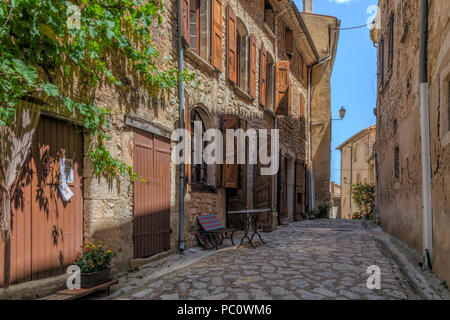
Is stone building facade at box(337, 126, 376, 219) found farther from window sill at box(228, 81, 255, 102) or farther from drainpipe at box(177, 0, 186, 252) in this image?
drainpipe at box(177, 0, 186, 252)

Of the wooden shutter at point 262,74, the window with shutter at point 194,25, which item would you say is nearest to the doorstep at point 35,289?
the window with shutter at point 194,25

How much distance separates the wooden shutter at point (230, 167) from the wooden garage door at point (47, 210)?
3.95 metres

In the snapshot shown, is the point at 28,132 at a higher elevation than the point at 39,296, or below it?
higher

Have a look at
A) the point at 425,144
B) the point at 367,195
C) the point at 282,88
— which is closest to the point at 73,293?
the point at 425,144

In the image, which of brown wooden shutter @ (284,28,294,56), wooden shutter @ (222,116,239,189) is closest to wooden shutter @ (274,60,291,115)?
brown wooden shutter @ (284,28,294,56)

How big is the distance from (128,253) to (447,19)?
4581 mm

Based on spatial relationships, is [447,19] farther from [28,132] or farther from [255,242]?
[255,242]

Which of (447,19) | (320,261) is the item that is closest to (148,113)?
(320,261)

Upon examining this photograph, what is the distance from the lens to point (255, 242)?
23.9 ft

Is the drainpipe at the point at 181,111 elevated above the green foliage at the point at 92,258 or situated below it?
above

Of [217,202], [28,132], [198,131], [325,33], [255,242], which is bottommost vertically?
[255,242]

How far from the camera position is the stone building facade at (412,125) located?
400 centimetres

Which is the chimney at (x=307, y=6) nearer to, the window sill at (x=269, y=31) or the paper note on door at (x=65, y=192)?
the window sill at (x=269, y=31)

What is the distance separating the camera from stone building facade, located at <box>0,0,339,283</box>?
15.0ft
